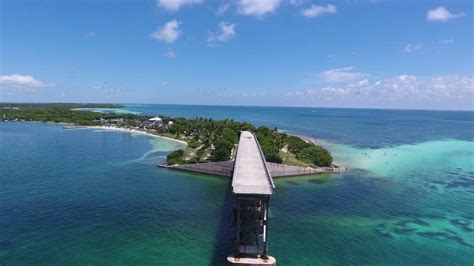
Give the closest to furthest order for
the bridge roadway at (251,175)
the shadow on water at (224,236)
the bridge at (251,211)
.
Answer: the bridge at (251,211) → the bridge roadway at (251,175) → the shadow on water at (224,236)

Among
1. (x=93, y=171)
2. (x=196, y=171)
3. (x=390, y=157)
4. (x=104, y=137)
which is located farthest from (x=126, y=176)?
(x=390, y=157)

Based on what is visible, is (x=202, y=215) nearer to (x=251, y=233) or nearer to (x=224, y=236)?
(x=224, y=236)

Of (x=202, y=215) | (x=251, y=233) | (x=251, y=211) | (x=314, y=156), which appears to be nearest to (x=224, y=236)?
(x=251, y=233)

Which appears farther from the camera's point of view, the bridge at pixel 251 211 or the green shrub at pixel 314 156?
the green shrub at pixel 314 156

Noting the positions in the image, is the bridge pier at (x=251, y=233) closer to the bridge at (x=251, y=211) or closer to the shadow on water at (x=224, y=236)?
the bridge at (x=251, y=211)

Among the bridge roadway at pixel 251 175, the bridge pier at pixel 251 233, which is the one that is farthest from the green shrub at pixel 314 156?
the bridge pier at pixel 251 233

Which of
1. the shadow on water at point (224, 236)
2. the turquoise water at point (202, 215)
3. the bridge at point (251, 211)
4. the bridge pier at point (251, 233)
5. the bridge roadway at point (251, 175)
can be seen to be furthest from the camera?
the turquoise water at point (202, 215)
